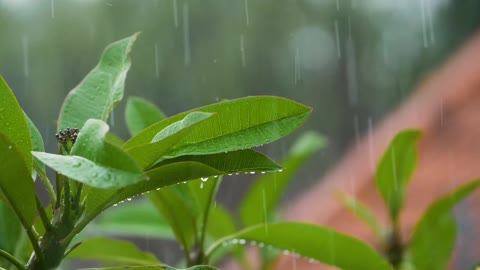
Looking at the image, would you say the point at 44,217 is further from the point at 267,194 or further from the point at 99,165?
the point at 267,194

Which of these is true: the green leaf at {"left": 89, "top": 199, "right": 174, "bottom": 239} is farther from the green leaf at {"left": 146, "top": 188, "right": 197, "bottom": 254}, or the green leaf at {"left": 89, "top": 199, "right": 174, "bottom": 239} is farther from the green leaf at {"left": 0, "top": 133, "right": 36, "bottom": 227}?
the green leaf at {"left": 0, "top": 133, "right": 36, "bottom": 227}

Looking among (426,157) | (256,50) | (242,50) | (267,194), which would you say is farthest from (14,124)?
(256,50)

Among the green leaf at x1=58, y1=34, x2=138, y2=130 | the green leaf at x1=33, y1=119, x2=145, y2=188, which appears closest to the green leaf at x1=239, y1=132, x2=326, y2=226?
the green leaf at x1=58, y1=34, x2=138, y2=130

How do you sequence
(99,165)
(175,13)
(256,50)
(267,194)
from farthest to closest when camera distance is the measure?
(256,50) < (175,13) < (267,194) < (99,165)

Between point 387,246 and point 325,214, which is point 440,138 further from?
point 387,246

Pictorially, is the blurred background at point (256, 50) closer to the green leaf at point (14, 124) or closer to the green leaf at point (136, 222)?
the green leaf at point (136, 222)

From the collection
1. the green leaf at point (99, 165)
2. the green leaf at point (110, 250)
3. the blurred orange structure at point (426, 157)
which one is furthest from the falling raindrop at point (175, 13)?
Answer: the green leaf at point (99, 165)

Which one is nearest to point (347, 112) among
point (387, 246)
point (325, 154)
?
point (325, 154)
